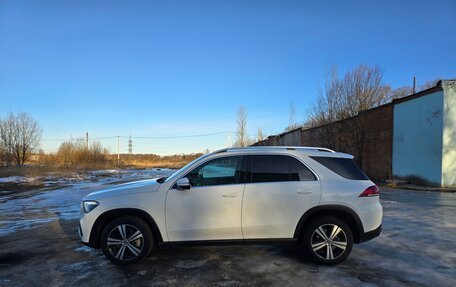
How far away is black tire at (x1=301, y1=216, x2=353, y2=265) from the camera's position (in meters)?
5.64

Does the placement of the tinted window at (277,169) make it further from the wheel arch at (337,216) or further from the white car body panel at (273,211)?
the wheel arch at (337,216)

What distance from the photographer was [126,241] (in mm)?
5641

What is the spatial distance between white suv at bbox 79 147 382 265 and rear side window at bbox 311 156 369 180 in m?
0.13

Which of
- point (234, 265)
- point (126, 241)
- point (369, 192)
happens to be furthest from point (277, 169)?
point (126, 241)

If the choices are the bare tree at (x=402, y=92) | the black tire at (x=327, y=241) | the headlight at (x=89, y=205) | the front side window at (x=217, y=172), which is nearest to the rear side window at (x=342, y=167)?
the black tire at (x=327, y=241)

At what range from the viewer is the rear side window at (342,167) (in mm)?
5887

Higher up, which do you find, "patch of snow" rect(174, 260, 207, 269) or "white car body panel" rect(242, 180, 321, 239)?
"white car body panel" rect(242, 180, 321, 239)

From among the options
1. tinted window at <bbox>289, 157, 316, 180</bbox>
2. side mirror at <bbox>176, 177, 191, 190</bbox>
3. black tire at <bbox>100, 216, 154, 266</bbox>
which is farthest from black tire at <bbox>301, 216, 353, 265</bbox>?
black tire at <bbox>100, 216, 154, 266</bbox>

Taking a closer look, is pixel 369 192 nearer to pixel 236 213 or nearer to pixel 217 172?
pixel 236 213

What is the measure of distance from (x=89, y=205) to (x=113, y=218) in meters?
0.43

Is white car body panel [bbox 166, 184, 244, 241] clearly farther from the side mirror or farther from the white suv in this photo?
the side mirror

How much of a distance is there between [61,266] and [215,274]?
253 cm

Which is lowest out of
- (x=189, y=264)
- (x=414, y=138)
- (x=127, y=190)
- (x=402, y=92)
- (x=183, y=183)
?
(x=189, y=264)

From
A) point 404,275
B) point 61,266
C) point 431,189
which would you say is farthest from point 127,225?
point 431,189
